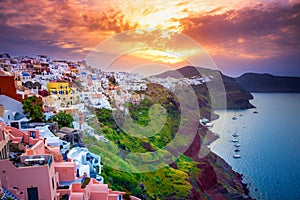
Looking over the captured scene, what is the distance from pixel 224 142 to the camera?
54.1 feet

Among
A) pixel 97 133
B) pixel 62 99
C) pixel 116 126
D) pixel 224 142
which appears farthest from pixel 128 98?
pixel 224 142

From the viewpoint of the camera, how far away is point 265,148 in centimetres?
1559

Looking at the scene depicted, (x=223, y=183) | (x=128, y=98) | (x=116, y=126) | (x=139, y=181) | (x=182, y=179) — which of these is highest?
(x=128, y=98)

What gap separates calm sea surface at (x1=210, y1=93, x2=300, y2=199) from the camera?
1075cm

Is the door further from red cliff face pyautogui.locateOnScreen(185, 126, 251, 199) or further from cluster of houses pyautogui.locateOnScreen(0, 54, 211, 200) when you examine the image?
red cliff face pyautogui.locateOnScreen(185, 126, 251, 199)

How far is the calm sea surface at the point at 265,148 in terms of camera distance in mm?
10755

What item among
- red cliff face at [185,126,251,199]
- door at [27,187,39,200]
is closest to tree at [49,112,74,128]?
door at [27,187,39,200]

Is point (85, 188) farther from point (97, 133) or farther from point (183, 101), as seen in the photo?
point (183, 101)

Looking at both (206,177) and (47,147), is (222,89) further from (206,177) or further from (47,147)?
(47,147)

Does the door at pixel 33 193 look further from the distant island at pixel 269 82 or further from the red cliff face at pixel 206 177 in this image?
the distant island at pixel 269 82

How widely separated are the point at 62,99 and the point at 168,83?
36.4ft

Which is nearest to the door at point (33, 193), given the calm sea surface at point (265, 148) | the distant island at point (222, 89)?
the calm sea surface at point (265, 148)

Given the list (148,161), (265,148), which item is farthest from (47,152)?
Result: (265,148)

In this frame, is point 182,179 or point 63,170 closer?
point 63,170
